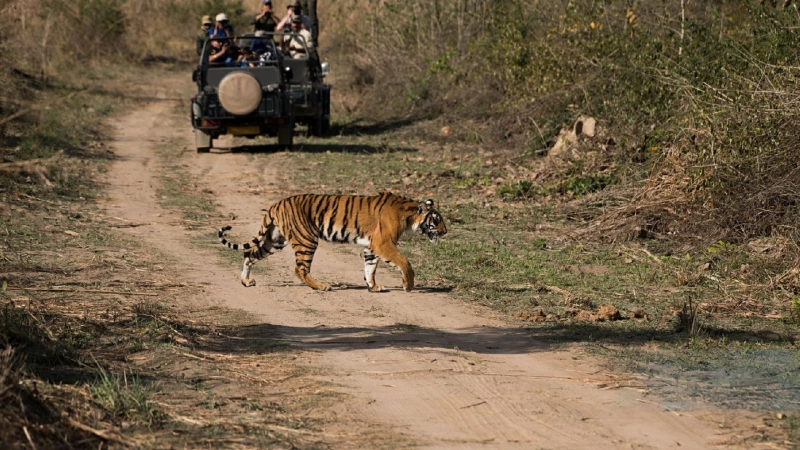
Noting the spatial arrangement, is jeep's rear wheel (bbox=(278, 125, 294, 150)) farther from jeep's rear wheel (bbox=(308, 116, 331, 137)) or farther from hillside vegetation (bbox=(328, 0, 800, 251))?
hillside vegetation (bbox=(328, 0, 800, 251))

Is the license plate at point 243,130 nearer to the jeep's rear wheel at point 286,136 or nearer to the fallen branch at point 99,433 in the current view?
the jeep's rear wheel at point 286,136

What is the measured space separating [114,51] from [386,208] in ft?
90.0

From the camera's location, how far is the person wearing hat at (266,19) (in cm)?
2275

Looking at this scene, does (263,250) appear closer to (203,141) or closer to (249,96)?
(249,96)

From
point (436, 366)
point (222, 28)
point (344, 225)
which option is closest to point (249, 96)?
point (222, 28)

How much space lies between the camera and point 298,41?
2084cm

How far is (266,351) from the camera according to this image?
25.0 ft

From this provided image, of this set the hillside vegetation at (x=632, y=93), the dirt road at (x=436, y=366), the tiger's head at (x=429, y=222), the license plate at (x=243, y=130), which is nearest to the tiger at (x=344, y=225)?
the tiger's head at (x=429, y=222)

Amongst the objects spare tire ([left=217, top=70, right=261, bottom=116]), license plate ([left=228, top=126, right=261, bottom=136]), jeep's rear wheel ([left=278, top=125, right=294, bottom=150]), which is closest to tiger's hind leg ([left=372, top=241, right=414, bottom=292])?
spare tire ([left=217, top=70, right=261, bottom=116])

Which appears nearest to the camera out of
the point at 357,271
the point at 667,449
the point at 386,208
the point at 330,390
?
the point at 667,449

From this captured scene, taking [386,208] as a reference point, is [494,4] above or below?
above

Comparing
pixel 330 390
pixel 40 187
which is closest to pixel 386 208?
pixel 330 390

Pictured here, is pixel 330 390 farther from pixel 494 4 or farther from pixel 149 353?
pixel 494 4

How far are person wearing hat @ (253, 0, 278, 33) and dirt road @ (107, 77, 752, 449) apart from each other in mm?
10854
